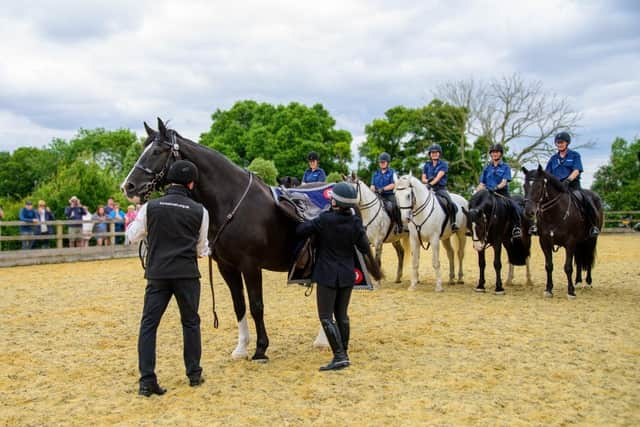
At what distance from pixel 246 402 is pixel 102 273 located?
10.4 meters

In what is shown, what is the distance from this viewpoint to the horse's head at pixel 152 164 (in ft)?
16.2

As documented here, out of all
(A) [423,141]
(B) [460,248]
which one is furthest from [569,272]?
(A) [423,141]

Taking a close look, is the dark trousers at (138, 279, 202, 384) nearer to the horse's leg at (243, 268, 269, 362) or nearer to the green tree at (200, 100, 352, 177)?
the horse's leg at (243, 268, 269, 362)

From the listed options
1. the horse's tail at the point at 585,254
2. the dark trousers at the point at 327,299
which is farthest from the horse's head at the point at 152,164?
the horse's tail at the point at 585,254

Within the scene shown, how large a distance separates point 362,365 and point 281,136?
4076 centimetres

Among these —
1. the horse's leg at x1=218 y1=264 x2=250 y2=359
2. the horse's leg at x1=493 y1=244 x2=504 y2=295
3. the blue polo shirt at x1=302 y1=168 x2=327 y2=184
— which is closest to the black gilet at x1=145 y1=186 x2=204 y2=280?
the horse's leg at x1=218 y1=264 x2=250 y2=359

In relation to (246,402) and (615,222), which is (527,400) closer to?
(246,402)

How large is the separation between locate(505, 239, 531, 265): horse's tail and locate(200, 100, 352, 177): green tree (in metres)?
33.4

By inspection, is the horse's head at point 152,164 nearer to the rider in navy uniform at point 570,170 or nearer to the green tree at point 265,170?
the rider in navy uniform at point 570,170

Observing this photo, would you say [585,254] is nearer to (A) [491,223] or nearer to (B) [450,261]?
(A) [491,223]

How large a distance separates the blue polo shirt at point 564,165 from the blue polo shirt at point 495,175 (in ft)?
2.47

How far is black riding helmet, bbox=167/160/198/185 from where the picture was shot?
4.66m

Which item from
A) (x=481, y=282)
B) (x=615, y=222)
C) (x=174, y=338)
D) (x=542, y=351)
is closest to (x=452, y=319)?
(x=542, y=351)

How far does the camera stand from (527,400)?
14.1 feet
